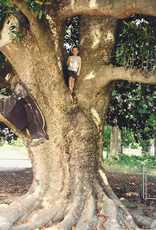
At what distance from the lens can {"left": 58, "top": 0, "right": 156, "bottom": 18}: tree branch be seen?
8.42 m

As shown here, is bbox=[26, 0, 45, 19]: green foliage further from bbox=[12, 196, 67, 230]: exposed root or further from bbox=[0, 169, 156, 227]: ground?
bbox=[0, 169, 156, 227]: ground

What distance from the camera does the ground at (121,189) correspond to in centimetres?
1162

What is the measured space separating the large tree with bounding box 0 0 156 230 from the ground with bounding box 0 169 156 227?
1926 millimetres

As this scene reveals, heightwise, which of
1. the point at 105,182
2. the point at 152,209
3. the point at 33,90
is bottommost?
the point at 152,209

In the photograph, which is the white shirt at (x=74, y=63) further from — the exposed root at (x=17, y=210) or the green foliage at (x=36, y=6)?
the exposed root at (x=17, y=210)

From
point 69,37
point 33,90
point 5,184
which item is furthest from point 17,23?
point 5,184

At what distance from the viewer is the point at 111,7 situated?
865cm

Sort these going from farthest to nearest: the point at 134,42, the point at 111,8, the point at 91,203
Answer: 1. the point at 134,42
2. the point at 91,203
3. the point at 111,8

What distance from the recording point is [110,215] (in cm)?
907

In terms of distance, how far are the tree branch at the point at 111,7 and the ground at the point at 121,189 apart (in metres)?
4.68

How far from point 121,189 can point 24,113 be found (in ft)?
18.3

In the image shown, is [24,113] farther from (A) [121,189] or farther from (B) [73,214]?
(A) [121,189]

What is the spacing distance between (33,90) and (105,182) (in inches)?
97.6

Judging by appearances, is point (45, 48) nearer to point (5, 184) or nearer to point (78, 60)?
point (78, 60)
